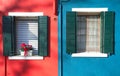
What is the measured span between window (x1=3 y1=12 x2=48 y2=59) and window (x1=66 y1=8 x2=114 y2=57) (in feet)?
2.84

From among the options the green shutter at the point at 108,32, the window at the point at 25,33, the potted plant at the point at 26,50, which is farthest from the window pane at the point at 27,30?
the green shutter at the point at 108,32

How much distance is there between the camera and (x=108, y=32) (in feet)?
43.2

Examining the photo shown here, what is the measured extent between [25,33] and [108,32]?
2914 millimetres

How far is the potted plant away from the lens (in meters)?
13.4

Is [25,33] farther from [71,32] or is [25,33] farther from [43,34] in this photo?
[71,32]

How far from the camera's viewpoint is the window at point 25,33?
1328 centimetres

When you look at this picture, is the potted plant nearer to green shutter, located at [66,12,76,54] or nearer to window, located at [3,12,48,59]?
window, located at [3,12,48,59]

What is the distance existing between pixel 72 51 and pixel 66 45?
29 centimetres

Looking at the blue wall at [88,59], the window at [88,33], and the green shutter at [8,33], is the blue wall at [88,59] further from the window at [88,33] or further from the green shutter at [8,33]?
the green shutter at [8,33]

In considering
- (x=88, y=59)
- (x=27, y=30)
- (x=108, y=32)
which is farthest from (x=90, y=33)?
(x=27, y=30)

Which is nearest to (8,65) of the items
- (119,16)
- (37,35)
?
(37,35)

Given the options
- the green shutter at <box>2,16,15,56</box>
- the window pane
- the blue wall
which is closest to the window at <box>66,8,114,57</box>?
the blue wall

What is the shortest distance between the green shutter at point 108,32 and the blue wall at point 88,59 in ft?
0.55

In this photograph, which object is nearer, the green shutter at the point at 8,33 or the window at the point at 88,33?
the green shutter at the point at 8,33
